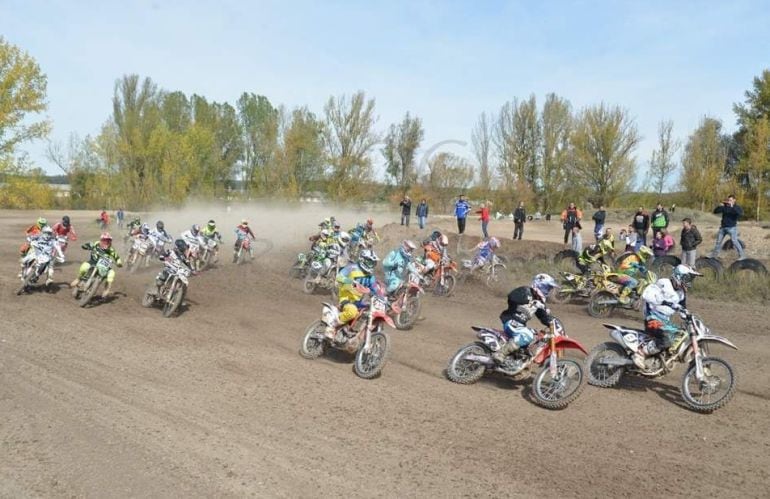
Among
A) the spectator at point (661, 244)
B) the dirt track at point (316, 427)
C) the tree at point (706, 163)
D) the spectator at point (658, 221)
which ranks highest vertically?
the tree at point (706, 163)

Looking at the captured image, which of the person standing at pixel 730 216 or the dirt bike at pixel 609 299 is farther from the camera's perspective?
the person standing at pixel 730 216

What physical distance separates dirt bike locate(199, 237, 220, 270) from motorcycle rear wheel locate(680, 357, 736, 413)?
1416cm

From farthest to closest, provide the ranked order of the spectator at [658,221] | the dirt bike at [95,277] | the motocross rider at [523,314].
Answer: the spectator at [658,221], the dirt bike at [95,277], the motocross rider at [523,314]

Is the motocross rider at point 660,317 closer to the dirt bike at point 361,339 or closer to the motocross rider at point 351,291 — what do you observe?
the dirt bike at point 361,339

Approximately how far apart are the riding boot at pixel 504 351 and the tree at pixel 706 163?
42.9 meters

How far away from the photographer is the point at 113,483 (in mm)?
4508

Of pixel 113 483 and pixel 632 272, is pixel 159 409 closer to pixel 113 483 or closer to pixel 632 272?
pixel 113 483

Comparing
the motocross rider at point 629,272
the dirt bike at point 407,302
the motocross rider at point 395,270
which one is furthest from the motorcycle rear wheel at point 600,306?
the motocross rider at point 395,270

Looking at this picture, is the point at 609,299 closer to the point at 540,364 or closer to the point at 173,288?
the point at 540,364

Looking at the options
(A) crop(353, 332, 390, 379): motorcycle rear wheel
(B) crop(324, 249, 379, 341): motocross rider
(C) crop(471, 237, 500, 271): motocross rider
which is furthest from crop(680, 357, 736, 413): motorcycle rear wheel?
(C) crop(471, 237, 500, 271): motocross rider

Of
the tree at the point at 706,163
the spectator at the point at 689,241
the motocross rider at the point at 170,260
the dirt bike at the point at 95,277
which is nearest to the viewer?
the motocross rider at the point at 170,260

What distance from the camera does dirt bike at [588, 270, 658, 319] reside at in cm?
1232

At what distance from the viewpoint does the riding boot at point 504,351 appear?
24.6ft

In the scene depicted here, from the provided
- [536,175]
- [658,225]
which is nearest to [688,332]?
[658,225]
